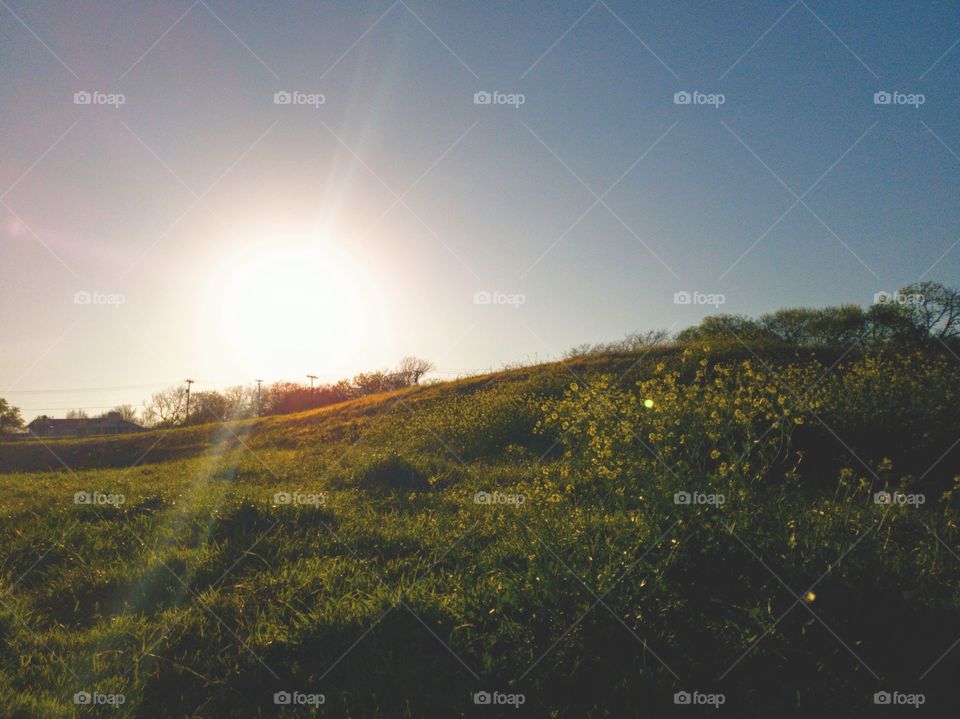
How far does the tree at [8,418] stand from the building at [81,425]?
683 cm

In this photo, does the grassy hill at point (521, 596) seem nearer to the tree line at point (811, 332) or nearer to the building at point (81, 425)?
the tree line at point (811, 332)

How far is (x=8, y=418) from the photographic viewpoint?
5609cm

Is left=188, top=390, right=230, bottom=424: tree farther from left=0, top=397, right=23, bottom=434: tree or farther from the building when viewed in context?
left=0, top=397, right=23, bottom=434: tree

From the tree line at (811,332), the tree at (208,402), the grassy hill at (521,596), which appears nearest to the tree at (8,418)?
the tree line at (811,332)

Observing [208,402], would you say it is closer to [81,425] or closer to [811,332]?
[81,425]

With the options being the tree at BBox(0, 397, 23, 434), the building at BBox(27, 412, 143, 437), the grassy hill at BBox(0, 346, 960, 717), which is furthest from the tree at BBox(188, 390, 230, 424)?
the grassy hill at BBox(0, 346, 960, 717)

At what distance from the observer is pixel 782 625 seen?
3.87 meters

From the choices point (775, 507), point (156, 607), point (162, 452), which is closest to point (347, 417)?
point (162, 452)

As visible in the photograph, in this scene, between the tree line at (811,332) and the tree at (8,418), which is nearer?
the tree line at (811,332)

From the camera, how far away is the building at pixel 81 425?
67.7 m

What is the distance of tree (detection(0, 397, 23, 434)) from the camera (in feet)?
167

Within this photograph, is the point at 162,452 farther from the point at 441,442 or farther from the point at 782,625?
the point at 782,625

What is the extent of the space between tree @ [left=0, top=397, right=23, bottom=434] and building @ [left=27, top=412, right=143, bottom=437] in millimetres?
6834

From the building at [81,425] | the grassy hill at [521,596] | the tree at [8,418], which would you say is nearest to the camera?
the grassy hill at [521,596]
